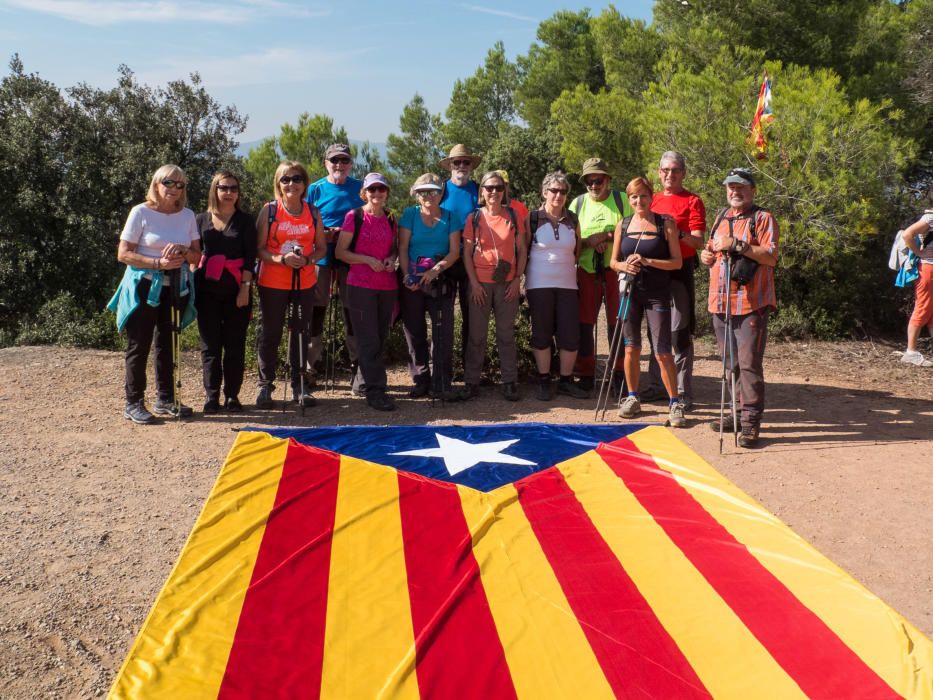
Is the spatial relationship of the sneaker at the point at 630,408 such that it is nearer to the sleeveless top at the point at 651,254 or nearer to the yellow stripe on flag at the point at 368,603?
the sleeveless top at the point at 651,254

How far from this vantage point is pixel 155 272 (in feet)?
19.8

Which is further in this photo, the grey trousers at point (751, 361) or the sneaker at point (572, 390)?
→ the sneaker at point (572, 390)

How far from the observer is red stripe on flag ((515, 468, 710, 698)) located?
276 cm

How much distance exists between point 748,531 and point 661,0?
14456 millimetres

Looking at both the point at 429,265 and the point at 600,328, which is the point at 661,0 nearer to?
the point at 600,328

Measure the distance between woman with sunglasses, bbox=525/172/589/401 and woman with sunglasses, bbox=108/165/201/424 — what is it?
278 cm

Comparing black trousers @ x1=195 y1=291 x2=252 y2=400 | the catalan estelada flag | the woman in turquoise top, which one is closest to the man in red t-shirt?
the woman in turquoise top

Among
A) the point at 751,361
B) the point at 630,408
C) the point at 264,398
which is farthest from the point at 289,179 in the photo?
the point at 751,361

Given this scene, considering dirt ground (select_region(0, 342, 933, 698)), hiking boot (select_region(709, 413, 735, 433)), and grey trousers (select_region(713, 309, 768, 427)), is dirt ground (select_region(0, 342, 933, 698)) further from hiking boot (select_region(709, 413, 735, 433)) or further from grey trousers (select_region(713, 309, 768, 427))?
grey trousers (select_region(713, 309, 768, 427))

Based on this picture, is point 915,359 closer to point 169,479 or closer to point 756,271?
point 756,271

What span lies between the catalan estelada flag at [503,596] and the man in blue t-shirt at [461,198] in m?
2.56

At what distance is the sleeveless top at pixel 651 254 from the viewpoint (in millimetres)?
6195

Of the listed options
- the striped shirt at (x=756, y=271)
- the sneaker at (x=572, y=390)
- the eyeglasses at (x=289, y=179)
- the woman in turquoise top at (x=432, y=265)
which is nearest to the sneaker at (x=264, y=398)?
the woman in turquoise top at (x=432, y=265)

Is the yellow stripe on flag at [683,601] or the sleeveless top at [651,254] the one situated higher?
the sleeveless top at [651,254]
